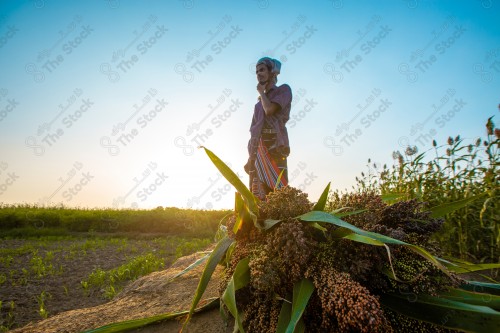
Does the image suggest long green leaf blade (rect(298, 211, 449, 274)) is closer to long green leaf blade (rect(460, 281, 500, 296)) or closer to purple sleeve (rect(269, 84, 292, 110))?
long green leaf blade (rect(460, 281, 500, 296))

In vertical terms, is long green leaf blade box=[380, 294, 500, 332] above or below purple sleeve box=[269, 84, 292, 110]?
below

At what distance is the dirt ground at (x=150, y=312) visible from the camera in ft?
5.96

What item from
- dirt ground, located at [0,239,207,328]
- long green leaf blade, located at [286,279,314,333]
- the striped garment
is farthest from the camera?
the striped garment

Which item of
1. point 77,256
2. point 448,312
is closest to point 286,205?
point 448,312

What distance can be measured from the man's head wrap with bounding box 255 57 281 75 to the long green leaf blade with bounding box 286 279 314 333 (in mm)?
4186

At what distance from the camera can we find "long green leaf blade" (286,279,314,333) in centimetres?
123

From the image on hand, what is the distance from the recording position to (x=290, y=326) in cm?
123

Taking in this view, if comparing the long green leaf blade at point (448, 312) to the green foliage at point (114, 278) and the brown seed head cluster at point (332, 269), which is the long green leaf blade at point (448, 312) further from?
the green foliage at point (114, 278)

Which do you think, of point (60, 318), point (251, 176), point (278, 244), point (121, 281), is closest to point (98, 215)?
point (121, 281)

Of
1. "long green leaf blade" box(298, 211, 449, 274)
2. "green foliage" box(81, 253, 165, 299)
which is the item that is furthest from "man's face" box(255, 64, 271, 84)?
"green foliage" box(81, 253, 165, 299)

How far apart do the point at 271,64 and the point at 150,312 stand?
4.15 meters

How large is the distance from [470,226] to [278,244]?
135 inches

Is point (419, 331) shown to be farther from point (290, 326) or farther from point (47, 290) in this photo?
point (47, 290)

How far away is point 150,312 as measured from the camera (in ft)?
6.84
